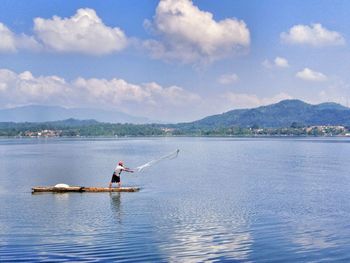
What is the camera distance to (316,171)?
58781 mm

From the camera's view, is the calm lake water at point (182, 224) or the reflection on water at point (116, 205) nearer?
the calm lake water at point (182, 224)

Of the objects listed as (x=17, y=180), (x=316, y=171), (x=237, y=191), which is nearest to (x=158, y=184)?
(x=237, y=191)

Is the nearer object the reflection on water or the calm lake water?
the calm lake water

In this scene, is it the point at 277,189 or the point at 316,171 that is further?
the point at 316,171

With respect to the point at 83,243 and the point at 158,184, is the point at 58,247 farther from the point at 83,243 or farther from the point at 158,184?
the point at 158,184

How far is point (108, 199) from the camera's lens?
111 feet

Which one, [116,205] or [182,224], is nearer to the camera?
[182,224]

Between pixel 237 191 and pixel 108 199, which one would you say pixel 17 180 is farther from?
pixel 237 191

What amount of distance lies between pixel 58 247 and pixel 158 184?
2468cm

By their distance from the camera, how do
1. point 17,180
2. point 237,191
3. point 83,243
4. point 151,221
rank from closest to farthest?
point 83,243 → point 151,221 → point 237,191 → point 17,180

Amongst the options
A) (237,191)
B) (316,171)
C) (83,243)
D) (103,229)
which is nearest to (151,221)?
(103,229)

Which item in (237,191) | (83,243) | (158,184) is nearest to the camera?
(83,243)

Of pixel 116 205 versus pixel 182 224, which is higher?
pixel 116 205

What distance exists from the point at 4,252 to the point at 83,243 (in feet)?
10.3
